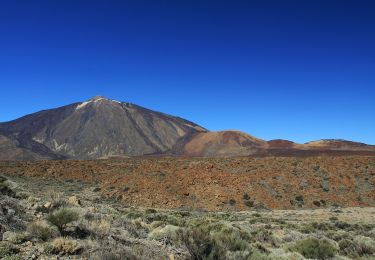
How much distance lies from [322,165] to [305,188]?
7.81 metres

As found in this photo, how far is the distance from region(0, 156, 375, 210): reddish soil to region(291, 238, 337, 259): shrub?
22143 millimetres

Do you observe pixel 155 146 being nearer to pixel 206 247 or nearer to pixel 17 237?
pixel 206 247

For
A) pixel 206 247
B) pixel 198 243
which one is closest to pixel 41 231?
pixel 198 243

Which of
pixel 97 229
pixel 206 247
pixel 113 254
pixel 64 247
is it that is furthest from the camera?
pixel 97 229

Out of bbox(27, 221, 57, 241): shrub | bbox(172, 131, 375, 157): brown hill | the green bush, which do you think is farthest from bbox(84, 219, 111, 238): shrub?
bbox(172, 131, 375, 157): brown hill

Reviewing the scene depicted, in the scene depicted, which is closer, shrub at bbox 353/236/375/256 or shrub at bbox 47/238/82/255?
shrub at bbox 47/238/82/255

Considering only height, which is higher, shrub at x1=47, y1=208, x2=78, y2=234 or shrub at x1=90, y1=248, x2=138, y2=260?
shrub at x1=47, y1=208, x2=78, y2=234

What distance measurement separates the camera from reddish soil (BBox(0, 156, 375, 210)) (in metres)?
39.1

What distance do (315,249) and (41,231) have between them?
9144mm

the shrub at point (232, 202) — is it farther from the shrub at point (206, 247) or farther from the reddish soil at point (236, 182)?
the shrub at point (206, 247)

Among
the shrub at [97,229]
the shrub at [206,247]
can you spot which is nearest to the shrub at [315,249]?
the shrub at [206,247]

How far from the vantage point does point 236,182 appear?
43.1 meters

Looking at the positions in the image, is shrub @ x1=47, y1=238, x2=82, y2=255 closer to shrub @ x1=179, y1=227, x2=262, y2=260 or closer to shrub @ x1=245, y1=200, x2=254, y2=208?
shrub @ x1=179, y1=227, x2=262, y2=260

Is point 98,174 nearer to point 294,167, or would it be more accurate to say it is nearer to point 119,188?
point 119,188
